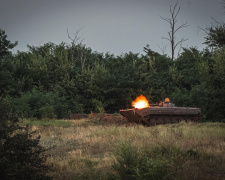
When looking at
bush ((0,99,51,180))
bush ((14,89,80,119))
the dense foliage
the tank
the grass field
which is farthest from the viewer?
the dense foliage

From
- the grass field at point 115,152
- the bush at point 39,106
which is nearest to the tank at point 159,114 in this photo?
the grass field at point 115,152

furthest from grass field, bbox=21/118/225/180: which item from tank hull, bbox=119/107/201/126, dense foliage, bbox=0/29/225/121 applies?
dense foliage, bbox=0/29/225/121

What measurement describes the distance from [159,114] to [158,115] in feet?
0.57

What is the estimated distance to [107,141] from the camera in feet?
34.0

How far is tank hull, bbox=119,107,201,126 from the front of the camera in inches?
632

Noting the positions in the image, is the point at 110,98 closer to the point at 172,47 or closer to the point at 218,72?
the point at 218,72

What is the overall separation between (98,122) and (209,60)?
15219 millimetres

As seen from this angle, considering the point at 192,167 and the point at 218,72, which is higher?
the point at 218,72

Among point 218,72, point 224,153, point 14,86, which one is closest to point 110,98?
point 14,86

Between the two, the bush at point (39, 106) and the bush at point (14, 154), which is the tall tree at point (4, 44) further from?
the bush at point (14, 154)

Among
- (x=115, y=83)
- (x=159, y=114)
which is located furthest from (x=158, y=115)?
(x=115, y=83)

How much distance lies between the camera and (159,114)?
16.5 meters

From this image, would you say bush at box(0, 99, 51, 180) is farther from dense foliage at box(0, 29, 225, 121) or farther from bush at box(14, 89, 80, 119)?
dense foliage at box(0, 29, 225, 121)

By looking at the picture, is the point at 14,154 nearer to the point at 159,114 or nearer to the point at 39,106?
the point at 159,114
